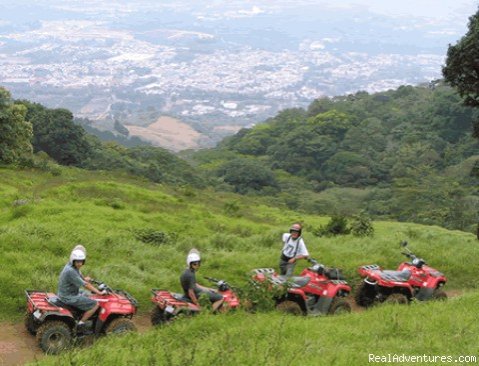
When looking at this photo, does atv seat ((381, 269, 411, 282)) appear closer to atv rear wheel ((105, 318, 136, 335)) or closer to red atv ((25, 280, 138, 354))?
red atv ((25, 280, 138, 354))

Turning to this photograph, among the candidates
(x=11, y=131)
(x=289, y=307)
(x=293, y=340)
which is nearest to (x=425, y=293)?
(x=289, y=307)

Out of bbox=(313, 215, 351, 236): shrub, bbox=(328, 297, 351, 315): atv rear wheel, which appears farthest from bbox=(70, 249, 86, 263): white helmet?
bbox=(313, 215, 351, 236): shrub

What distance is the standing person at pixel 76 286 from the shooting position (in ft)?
30.9

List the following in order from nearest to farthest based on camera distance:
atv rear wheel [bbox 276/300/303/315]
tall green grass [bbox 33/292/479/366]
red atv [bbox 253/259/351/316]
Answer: tall green grass [bbox 33/292/479/366], atv rear wheel [bbox 276/300/303/315], red atv [bbox 253/259/351/316]

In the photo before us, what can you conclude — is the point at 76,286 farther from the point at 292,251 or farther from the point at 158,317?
the point at 292,251

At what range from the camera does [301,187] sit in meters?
63.0

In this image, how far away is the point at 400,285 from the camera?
12758mm

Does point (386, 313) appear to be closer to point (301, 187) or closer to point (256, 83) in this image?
point (301, 187)

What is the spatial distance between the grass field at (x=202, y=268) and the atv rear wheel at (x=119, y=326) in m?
0.77

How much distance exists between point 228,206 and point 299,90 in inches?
6487

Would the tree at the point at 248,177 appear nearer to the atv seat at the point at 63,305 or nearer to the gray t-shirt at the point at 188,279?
the gray t-shirt at the point at 188,279

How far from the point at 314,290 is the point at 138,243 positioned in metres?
5.74

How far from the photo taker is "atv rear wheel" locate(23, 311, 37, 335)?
9.80m

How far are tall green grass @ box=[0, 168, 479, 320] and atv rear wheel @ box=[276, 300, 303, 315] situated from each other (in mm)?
2342
